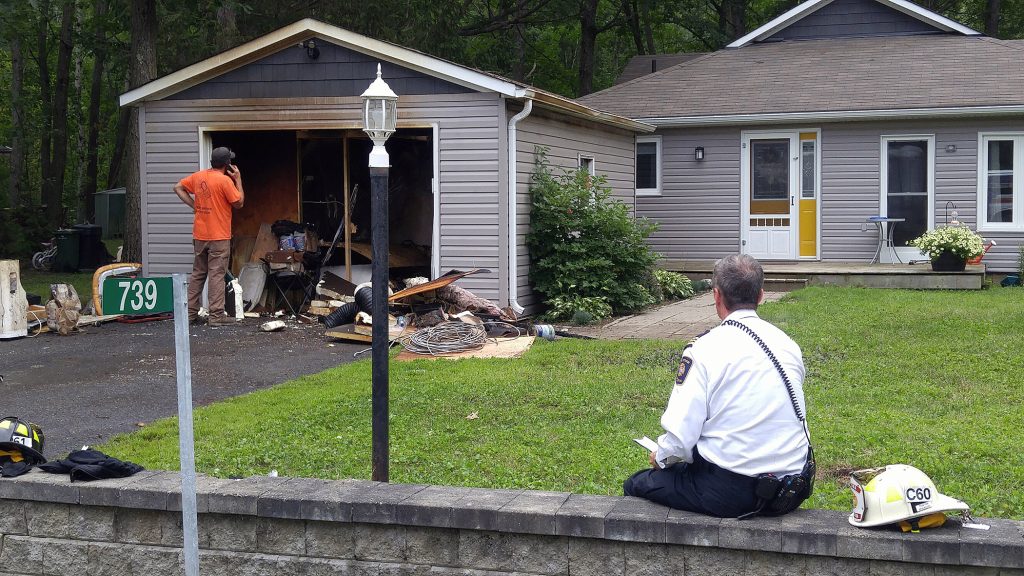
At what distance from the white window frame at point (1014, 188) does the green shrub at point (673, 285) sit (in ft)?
17.1

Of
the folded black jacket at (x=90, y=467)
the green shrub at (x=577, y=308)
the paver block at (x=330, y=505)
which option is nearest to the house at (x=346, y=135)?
the green shrub at (x=577, y=308)

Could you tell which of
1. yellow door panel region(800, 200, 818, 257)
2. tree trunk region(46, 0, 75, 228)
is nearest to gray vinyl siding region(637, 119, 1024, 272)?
yellow door panel region(800, 200, 818, 257)

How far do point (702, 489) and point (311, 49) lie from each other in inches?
428

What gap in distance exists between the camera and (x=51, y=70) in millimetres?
43719

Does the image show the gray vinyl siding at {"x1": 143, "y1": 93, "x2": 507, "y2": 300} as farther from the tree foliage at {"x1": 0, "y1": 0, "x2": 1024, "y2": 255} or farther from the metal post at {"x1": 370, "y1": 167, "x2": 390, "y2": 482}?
the metal post at {"x1": 370, "y1": 167, "x2": 390, "y2": 482}

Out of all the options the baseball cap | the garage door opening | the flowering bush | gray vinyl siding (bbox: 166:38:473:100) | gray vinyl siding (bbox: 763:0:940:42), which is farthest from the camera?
gray vinyl siding (bbox: 763:0:940:42)

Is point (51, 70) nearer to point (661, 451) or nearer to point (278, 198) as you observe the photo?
point (278, 198)

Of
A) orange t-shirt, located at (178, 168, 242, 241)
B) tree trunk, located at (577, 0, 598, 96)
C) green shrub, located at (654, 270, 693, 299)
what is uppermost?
tree trunk, located at (577, 0, 598, 96)

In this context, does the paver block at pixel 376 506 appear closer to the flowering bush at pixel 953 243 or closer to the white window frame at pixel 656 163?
the flowering bush at pixel 953 243

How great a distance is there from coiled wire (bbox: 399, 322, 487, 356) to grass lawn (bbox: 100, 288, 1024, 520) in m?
0.61

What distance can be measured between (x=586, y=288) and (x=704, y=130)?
A: 651 cm

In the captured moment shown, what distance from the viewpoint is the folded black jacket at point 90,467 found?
4.76 meters

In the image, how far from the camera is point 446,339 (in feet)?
35.5

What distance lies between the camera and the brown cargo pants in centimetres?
1299
